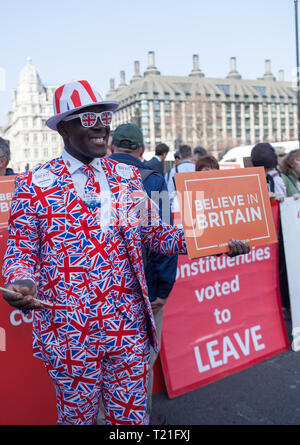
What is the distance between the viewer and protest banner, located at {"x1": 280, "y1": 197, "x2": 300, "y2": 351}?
415 cm

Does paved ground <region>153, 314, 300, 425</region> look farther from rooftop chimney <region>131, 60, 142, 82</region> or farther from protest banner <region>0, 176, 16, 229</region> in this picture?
rooftop chimney <region>131, 60, 142, 82</region>

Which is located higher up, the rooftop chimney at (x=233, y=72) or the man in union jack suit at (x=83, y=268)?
the rooftop chimney at (x=233, y=72)

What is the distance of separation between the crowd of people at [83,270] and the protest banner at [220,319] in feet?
4.89

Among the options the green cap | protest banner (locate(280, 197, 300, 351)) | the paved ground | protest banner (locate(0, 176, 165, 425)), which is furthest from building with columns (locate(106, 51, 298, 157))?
protest banner (locate(0, 176, 165, 425))

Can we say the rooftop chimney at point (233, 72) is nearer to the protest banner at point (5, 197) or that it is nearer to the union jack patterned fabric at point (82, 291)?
the protest banner at point (5, 197)

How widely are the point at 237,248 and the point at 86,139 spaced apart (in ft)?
3.11

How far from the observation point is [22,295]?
5.44ft

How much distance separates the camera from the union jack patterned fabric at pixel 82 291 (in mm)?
1807

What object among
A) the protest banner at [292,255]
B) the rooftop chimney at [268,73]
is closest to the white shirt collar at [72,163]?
the protest banner at [292,255]

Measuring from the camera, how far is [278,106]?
11019 centimetres

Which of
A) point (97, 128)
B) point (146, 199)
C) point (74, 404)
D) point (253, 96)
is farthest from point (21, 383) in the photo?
point (253, 96)

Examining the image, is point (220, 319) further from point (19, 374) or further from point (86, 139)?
point (86, 139)

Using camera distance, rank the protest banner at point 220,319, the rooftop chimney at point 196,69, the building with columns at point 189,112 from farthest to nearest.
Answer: the rooftop chimney at point 196,69, the building with columns at point 189,112, the protest banner at point 220,319

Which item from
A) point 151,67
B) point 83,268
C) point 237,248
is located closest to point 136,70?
point 151,67
